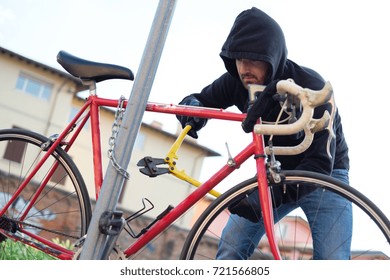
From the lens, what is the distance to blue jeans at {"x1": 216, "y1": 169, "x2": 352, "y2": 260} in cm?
236

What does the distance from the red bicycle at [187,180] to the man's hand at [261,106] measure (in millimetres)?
50

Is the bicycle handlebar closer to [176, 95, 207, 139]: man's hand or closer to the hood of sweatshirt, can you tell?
the hood of sweatshirt

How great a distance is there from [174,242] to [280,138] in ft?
70.1

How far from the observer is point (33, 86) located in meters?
24.8

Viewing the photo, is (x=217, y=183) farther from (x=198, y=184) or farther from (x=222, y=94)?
(x=222, y=94)

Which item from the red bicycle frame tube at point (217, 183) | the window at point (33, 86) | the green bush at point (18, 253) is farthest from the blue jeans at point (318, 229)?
the window at point (33, 86)

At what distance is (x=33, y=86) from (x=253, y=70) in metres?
23.2

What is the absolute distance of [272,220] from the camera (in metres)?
2.21

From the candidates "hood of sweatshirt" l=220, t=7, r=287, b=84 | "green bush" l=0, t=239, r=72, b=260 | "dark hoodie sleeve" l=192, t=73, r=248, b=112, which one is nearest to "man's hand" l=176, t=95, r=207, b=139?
"dark hoodie sleeve" l=192, t=73, r=248, b=112

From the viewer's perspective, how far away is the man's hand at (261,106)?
2.23m

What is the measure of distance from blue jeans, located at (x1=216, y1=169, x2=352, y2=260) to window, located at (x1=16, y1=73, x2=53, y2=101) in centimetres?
2312

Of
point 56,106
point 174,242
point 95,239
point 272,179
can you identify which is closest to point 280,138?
point 272,179

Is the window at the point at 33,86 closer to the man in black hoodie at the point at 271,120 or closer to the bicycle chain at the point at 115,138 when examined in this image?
the man in black hoodie at the point at 271,120
